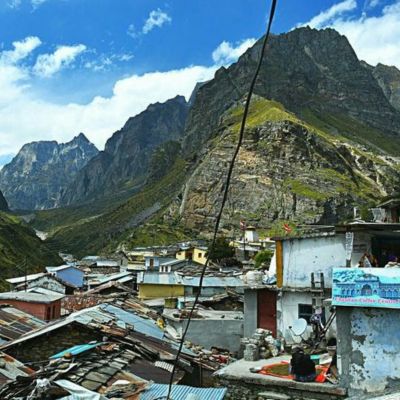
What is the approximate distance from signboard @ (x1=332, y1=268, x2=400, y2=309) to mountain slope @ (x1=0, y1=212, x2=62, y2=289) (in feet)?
170

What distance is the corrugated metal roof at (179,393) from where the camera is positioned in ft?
38.4

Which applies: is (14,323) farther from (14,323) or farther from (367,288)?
(367,288)

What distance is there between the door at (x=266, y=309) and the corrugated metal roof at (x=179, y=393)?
959 cm

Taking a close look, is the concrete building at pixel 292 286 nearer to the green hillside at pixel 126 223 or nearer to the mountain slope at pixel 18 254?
the mountain slope at pixel 18 254

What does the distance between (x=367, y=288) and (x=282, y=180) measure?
11269cm

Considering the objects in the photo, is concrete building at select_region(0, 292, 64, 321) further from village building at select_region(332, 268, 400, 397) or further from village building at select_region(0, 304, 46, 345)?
village building at select_region(332, 268, 400, 397)

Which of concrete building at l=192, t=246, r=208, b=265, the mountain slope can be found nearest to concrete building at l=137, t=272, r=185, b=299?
the mountain slope

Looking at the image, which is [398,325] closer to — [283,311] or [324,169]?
[283,311]

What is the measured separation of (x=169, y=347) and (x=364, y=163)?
137 metres

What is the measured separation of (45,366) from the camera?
13.3 m

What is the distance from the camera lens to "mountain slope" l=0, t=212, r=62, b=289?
68494mm

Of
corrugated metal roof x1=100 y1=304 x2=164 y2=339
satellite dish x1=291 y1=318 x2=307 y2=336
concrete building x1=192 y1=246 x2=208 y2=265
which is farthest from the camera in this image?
concrete building x1=192 y1=246 x2=208 y2=265

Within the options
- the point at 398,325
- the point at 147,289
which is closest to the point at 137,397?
the point at 398,325

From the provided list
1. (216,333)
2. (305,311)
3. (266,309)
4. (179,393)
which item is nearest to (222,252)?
(216,333)
